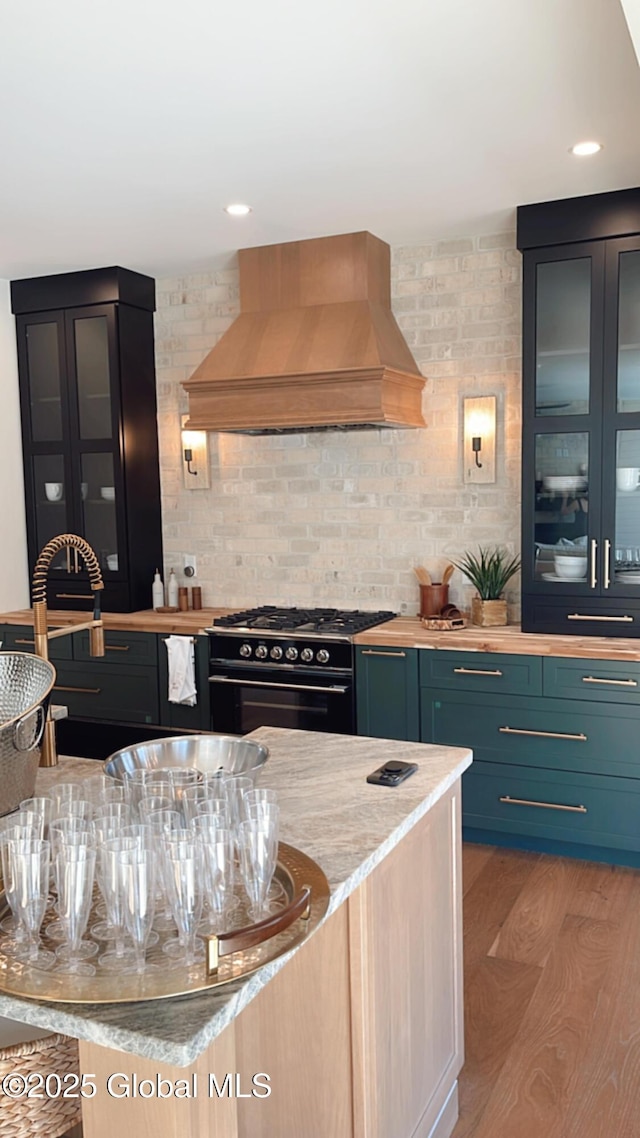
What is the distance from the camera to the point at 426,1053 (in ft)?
6.79

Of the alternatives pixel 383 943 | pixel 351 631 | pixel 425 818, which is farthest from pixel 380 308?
pixel 383 943

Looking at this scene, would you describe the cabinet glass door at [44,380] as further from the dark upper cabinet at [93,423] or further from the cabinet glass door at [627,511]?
the cabinet glass door at [627,511]

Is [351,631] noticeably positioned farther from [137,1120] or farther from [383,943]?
[137,1120]

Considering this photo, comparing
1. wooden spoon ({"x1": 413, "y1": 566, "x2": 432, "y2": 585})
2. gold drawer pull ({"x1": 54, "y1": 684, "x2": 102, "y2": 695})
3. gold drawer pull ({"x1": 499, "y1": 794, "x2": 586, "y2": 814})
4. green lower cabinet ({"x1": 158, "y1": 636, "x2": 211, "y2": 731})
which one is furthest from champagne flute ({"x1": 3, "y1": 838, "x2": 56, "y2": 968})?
gold drawer pull ({"x1": 54, "y1": 684, "x2": 102, "y2": 695})

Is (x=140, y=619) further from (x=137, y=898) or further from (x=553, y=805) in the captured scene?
(x=137, y=898)

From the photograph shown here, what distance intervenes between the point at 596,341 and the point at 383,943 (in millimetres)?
2874

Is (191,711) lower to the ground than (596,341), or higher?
lower

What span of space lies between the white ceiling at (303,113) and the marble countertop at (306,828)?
1.92 meters

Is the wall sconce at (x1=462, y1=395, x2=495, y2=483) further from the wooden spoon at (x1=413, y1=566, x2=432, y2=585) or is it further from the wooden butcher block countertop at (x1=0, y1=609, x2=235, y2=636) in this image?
the wooden butcher block countertop at (x1=0, y1=609, x2=235, y2=636)

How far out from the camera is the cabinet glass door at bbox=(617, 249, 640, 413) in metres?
3.73

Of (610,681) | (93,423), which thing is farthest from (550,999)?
(93,423)

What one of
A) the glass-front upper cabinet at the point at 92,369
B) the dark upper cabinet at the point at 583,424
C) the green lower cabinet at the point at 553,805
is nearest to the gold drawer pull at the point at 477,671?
the dark upper cabinet at the point at 583,424

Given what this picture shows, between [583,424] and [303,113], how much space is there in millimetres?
1787

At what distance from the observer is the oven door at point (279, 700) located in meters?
4.19
